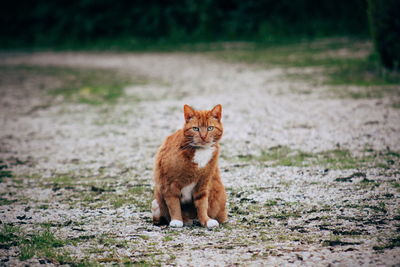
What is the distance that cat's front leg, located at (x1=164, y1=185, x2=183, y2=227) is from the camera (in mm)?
3921

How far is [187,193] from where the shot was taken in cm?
402

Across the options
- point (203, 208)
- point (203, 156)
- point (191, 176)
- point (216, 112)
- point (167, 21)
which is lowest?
point (203, 208)

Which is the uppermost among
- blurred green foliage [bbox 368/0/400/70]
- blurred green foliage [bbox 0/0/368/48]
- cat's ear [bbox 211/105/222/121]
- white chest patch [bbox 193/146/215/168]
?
blurred green foliage [bbox 0/0/368/48]

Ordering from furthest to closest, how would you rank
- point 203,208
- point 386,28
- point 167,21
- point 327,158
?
point 167,21 → point 386,28 → point 327,158 → point 203,208

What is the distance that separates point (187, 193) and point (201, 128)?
0.53m

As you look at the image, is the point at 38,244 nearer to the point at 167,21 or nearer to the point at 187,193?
the point at 187,193

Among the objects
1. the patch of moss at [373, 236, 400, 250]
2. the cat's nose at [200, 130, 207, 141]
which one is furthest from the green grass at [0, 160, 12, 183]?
the patch of moss at [373, 236, 400, 250]

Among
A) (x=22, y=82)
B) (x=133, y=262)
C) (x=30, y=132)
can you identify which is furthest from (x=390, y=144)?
(x=22, y=82)

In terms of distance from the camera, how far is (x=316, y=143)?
269 inches

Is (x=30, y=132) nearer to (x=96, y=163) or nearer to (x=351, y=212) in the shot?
(x=96, y=163)

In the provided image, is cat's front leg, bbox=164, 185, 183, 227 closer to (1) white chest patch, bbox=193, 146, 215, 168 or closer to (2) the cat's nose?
(1) white chest patch, bbox=193, 146, 215, 168

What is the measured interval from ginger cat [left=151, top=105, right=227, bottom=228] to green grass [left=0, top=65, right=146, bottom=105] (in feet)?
23.5

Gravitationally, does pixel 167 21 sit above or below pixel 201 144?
above

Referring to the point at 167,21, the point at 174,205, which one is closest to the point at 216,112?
the point at 174,205
